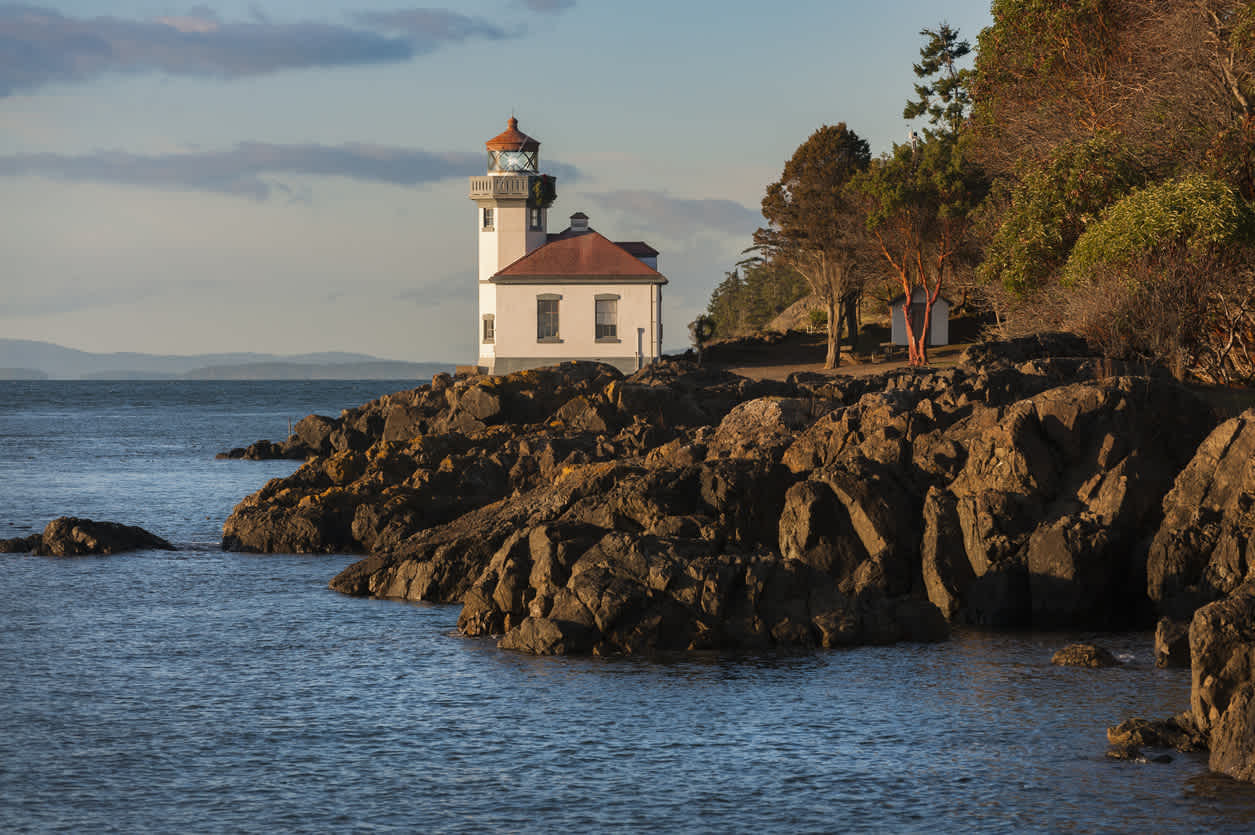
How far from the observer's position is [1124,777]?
13227 millimetres

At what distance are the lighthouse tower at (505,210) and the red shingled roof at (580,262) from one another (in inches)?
47.6

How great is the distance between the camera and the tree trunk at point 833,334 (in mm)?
65625

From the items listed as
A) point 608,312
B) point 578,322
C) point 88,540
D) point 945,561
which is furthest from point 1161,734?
point 578,322

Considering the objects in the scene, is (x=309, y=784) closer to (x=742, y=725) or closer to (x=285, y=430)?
(x=742, y=725)

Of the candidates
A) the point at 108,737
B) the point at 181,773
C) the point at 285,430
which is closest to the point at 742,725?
the point at 181,773

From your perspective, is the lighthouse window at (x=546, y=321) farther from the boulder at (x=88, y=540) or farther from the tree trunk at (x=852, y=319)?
the boulder at (x=88, y=540)

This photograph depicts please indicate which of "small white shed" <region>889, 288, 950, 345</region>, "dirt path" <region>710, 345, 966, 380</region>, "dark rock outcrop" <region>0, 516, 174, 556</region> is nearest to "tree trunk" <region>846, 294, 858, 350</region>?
"small white shed" <region>889, 288, 950, 345</region>

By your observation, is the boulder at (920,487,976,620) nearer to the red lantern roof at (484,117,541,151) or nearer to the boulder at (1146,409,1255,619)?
the boulder at (1146,409,1255,619)

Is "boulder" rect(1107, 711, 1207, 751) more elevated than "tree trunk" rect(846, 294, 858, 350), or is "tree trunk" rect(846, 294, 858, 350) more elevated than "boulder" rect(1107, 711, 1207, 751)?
"tree trunk" rect(846, 294, 858, 350)

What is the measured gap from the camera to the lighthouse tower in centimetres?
6538

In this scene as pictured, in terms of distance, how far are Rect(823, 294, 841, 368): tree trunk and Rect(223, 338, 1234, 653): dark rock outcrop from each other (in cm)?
3637

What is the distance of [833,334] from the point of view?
66.1m

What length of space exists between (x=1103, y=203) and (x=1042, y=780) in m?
30.0

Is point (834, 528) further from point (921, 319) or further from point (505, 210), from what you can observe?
point (921, 319)
